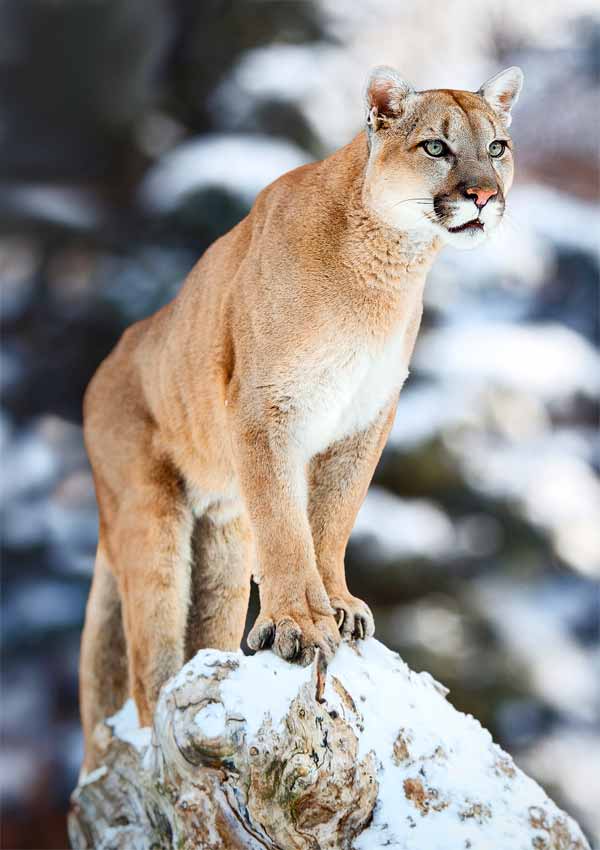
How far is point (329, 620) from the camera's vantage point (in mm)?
2691

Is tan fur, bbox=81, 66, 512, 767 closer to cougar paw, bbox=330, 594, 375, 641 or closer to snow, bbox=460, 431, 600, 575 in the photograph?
cougar paw, bbox=330, 594, 375, 641

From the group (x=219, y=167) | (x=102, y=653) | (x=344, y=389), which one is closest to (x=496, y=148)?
(x=344, y=389)

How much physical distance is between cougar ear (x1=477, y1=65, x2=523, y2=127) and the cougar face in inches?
1.7

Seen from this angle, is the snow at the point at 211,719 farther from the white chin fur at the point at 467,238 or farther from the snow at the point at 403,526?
the snow at the point at 403,526

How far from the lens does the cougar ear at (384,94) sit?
2.83m

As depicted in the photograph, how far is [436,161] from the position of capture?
8.99ft

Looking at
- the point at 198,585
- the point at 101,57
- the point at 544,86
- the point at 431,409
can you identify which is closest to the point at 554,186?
the point at 544,86

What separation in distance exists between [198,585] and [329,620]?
86 cm

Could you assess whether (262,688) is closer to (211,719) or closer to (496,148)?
(211,719)

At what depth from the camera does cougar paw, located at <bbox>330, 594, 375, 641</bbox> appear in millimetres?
2842

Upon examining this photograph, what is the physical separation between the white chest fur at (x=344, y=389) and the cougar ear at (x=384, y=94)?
0.55 metres

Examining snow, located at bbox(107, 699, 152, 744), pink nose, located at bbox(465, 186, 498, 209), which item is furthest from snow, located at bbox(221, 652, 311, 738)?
pink nose, located at bbox(465, 186, 498, 209)

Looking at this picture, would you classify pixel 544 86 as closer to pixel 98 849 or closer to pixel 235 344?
pixel 235 344

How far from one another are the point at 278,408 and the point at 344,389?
181mm
